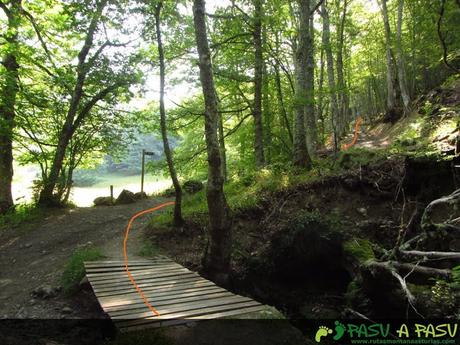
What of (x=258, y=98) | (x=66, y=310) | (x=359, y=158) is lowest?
(x=66, y=310)

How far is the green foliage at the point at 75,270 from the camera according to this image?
7.38 meters

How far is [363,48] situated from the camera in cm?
2891

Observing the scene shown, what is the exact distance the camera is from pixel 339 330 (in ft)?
19.8

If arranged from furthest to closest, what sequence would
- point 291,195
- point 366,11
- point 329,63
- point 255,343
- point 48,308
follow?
point 366,11
point 329,63
point 291,195
point 48,308
point 255,343

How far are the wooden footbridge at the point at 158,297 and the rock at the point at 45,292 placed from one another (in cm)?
82

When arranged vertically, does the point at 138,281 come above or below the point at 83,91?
below

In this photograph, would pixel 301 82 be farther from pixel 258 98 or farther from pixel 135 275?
pixel 135 275

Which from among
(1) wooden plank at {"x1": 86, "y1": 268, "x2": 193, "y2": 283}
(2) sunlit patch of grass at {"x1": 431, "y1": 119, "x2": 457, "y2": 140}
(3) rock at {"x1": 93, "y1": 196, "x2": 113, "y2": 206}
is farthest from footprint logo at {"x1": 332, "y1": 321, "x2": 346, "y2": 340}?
(3) rock at {"x1": 93, "y1": 196, "x2": 113, "y2": 206}

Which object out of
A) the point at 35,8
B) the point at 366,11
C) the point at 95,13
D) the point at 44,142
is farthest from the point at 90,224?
the point at 366,11

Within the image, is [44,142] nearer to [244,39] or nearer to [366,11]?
[244,39]

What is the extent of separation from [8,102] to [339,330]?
1309 centimetres

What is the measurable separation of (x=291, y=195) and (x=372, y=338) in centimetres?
503
